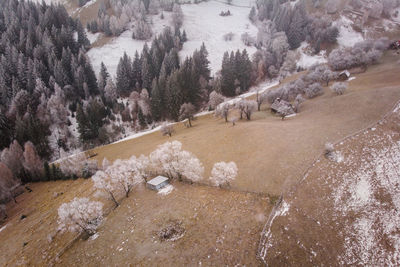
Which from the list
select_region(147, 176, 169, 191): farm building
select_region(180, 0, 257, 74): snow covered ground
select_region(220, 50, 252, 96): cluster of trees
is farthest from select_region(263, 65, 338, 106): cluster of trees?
select_region(180, 0, 257, 74): snow covered ground

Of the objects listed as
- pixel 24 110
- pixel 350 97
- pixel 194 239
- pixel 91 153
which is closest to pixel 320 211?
pixel 194 239

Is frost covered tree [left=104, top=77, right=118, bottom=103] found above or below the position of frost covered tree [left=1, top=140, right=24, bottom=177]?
above

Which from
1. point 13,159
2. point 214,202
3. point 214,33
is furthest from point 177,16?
point 214,202

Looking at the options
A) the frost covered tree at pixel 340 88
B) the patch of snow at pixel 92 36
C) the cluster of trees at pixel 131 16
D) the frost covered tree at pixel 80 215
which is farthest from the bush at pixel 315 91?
the patch of snow at pixel 92 36

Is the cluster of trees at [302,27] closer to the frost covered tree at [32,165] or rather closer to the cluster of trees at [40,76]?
the cluster of trees at [40,76]

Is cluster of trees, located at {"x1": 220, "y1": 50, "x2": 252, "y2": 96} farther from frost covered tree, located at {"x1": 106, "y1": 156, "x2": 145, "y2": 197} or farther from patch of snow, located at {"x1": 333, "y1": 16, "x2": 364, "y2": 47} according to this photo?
frost covered tree, located at {"x1": 106, "y1": 156, "x2": 145, "y2": 197}

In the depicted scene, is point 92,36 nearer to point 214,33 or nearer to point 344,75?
point 214,33

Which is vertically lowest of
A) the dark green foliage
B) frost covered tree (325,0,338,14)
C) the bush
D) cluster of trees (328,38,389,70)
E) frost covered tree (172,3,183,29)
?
the dark green foliage
